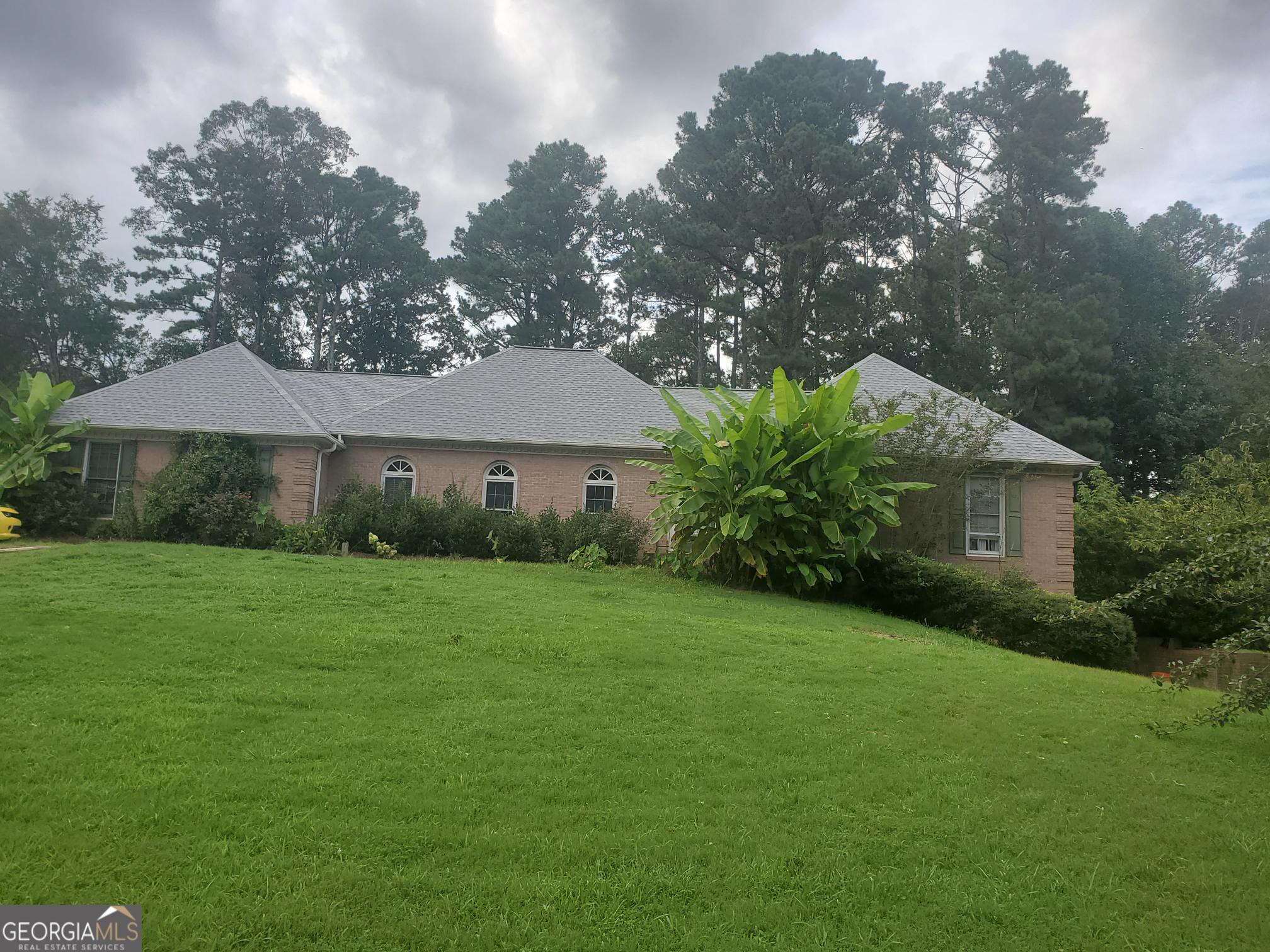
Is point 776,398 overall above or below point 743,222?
below

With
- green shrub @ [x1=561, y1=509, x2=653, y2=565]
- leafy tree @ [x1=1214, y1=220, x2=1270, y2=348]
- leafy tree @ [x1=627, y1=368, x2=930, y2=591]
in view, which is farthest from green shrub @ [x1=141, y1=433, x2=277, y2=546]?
leafy tree @ [x1=1214, y1=220, x2=1270, y2=348]

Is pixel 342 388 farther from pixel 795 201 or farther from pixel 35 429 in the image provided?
pixel 795 201

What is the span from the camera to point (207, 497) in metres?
17.4

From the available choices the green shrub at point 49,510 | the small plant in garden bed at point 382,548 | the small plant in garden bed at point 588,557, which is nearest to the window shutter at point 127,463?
the green shrub at point 49,510

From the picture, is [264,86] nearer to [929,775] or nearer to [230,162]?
[230,162]

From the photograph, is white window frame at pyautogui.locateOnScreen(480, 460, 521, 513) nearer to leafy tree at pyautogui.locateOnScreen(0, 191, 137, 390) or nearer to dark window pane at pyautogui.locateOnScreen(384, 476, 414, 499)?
dark window pane at pyautogui.locateOnScreen(384, 476, 414, 499)

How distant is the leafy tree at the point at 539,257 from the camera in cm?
4181

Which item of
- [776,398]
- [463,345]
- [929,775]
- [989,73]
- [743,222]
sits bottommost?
[929,775]

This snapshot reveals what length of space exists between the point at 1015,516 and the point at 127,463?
20131mm

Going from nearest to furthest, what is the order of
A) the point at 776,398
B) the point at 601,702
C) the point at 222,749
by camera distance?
the point at 222,749 < the point at 601,702 < the point at 776,398

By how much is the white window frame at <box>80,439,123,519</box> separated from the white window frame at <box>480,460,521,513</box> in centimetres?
795

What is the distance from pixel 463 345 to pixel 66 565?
108 ft

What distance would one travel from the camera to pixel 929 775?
5438mm

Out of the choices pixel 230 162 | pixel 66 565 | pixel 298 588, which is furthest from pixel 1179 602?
pixel 230 162
